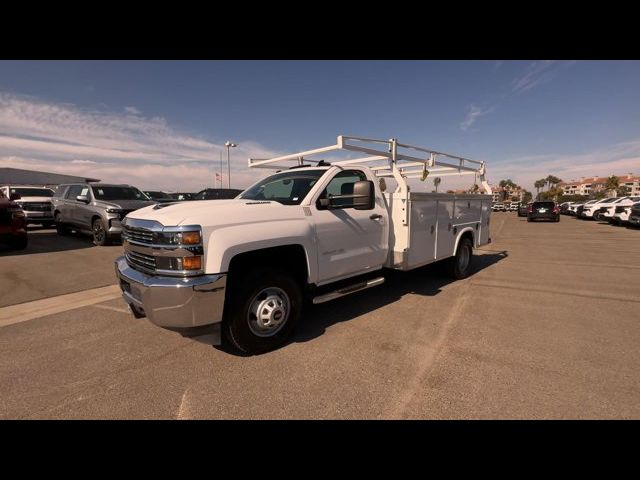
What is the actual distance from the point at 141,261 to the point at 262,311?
1.29 m

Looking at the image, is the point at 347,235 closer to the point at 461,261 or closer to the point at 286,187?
the point at 286,187

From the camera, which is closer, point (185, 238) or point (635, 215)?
point (185, 238)

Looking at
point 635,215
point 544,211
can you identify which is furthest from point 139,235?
point 544,211

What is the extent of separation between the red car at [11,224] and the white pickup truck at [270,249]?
743 cm

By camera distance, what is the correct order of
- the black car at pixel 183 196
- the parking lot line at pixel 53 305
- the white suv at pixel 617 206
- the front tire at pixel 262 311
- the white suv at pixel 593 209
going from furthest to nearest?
the white suv at pixel 593 209, the black car at pixel 183 196, the white suv at pixel 617 206, the parking lot line at pixel 53 305, the front tire at pixel 262 311

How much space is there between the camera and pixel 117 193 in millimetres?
10586

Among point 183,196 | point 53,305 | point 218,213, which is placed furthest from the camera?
point 183,196

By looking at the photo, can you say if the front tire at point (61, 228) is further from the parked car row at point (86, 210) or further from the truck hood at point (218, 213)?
the truck hood at point (218, 213)

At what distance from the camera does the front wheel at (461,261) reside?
6.16 metres

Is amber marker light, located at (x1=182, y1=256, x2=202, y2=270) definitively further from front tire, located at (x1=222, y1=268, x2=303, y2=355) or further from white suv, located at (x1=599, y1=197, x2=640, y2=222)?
white suv, located at (x1=599, y1=197, x2=640, y2=222)

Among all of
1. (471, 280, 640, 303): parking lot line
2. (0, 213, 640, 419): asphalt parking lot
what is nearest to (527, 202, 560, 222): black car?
(0, 213, 640, 419): asphalt parking lot

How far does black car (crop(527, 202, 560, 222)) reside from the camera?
2250cm

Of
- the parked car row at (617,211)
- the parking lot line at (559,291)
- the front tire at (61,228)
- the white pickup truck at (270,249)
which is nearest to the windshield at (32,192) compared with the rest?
the front tire at (61,228)

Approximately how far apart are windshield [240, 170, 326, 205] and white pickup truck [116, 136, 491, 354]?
0.02 m
